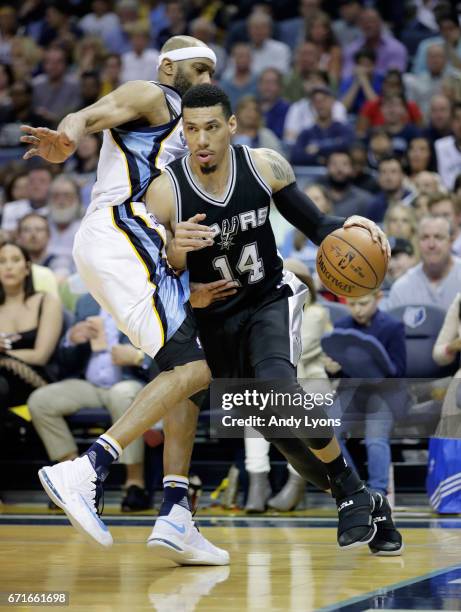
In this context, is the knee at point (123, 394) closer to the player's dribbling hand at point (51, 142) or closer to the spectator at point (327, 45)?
the player's dribbling hand at point (51, 142)

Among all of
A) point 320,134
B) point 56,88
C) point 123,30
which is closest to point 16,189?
point 320,134

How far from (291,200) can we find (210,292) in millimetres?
517

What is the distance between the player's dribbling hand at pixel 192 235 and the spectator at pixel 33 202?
632 centimetres

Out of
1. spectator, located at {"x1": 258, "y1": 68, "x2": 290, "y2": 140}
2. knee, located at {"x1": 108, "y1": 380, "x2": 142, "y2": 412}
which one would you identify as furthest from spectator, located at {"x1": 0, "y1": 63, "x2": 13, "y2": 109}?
knee, located at {"x1": 108, "y1": 380, "x2": 142, "y2": 412}

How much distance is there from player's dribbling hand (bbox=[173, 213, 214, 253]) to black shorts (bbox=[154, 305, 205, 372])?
318mm

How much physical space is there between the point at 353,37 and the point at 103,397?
7.29 meters

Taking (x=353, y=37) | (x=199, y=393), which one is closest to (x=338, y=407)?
(x=199, y=393)

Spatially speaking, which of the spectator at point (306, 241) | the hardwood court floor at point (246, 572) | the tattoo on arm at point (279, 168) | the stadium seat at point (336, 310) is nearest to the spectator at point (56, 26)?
the spectator at point (306, 241)

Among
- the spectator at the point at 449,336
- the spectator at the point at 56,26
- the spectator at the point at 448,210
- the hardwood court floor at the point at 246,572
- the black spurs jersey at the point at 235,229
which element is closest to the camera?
the hardwood court floor at the point at 246,572

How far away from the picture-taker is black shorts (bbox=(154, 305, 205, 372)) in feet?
14.9

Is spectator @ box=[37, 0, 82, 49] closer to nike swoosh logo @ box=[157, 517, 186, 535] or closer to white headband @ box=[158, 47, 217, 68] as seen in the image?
white headband @ box=[158, 47, 217, 68]

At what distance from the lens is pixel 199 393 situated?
4.87m

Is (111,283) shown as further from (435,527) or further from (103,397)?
(103,397)

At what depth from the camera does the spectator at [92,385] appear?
7.38 m
